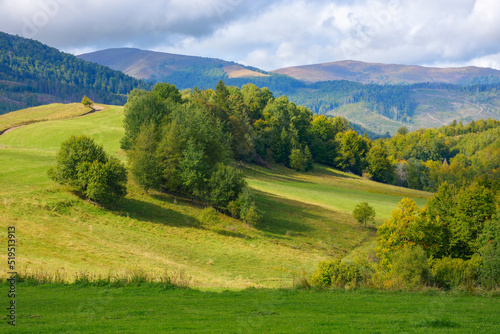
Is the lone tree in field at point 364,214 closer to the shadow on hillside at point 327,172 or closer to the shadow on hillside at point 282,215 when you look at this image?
the shadow on hillside at point 282,215

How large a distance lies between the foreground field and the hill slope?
423 centimetres

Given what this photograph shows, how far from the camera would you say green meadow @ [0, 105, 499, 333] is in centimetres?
1342

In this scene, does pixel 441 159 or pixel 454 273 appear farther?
pixel 441 159

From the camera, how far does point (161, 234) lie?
124 feet

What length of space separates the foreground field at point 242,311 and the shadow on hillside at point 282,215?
28388 mm

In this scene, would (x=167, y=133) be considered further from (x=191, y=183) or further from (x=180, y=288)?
(x=180, y=288)

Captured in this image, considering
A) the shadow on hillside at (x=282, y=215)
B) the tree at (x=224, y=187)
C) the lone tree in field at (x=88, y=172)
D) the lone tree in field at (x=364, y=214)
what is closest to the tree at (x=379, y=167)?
the shadow on hillside at (x=282, y=215)

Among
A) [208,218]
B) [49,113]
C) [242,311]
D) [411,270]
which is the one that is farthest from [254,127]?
[242,311]

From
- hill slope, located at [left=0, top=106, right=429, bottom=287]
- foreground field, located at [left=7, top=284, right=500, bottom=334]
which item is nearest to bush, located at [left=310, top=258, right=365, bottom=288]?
foreground field, located at [left=7, top=284, right=500, bottom=334]

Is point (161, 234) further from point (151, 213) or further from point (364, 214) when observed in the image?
point (364, 214)

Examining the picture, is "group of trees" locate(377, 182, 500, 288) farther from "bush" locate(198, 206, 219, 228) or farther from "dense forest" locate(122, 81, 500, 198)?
"dense forest" locate(122, 81, 500, 198)

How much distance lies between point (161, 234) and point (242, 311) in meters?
24.4

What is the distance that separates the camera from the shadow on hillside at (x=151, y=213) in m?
40.9

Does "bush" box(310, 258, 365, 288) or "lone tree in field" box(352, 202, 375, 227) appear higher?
"bush" box(310, 258, 365, 288)
